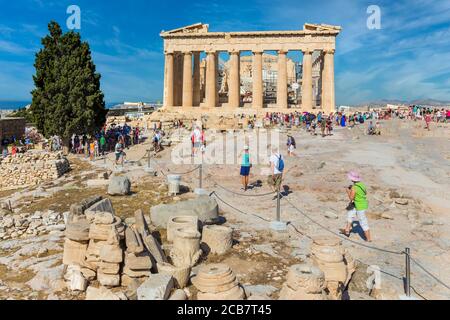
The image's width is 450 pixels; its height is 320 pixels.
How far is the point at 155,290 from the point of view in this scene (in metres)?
6.15

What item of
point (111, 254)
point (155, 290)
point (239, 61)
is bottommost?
point (155, 290)

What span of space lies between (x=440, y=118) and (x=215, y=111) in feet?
75.1

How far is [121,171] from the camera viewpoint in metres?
19.0

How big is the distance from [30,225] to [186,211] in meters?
5.48

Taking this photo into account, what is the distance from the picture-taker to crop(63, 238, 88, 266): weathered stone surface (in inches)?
313

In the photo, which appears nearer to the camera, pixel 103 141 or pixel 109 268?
pixel 109 268

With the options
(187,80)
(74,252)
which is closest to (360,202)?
(74,252)

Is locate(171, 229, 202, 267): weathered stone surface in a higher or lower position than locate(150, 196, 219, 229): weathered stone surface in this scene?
lower

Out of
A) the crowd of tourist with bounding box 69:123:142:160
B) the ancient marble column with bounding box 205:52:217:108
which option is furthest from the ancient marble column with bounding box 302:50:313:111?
the crowd of tourist with bounding box 69:123:142:160

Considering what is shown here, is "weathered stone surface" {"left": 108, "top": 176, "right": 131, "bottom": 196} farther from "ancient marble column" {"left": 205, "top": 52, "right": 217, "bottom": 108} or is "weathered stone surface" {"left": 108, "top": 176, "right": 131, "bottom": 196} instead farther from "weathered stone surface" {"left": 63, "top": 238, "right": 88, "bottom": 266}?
"ancient marble column" {"left": 205, "top": 52, "right": 217, "bottom": 108}

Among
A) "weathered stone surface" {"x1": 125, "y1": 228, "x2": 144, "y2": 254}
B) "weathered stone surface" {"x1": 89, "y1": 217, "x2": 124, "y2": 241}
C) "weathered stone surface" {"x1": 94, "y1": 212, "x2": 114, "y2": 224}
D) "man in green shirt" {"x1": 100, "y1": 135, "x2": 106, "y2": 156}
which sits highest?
"man in green shirt" {"x1": 100, "y1": 135, "x2": 106, "y2": 156}

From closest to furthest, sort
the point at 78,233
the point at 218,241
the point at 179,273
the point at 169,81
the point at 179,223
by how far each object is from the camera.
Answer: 1. the point at 179,273
2. the point at 78,233
3. the point at 218,241
4. the point at 179,223
5. the point at 169,81

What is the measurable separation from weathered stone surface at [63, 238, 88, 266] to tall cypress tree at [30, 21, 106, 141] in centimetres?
2041

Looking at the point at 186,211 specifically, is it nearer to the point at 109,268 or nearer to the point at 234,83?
the point at 109,268
